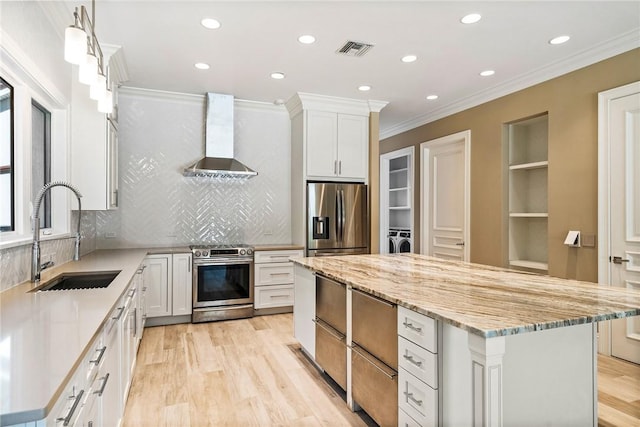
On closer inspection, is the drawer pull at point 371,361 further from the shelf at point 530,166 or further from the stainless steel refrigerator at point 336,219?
the shelf at point 530,166

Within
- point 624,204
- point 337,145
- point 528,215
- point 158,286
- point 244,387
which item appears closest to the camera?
point 244,387

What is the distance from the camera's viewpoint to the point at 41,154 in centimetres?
282

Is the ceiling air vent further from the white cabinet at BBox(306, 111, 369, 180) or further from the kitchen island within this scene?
the kitchen island

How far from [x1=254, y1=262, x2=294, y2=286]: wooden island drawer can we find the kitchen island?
8.62ft

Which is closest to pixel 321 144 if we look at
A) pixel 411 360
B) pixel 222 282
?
pixel 222 282

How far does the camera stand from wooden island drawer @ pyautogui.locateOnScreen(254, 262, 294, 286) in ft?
14.8

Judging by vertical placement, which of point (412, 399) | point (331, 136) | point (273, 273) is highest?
point (331, 136)

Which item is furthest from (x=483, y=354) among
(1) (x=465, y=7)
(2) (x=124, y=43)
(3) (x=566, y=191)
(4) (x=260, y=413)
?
(2) (x=124, y=43)

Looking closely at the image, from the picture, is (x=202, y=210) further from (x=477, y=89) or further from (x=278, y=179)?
(x=477, y=89)

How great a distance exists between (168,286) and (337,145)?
2630 mm

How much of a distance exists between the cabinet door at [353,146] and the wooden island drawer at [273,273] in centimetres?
138

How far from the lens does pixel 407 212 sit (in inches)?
281

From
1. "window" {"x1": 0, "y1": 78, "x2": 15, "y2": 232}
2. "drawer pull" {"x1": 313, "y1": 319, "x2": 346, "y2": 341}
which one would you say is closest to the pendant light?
"window" {"x1": 0, "y1": 78, "x2": 15, "y2": 232}

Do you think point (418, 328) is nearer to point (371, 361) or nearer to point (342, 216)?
point (371, 361)
